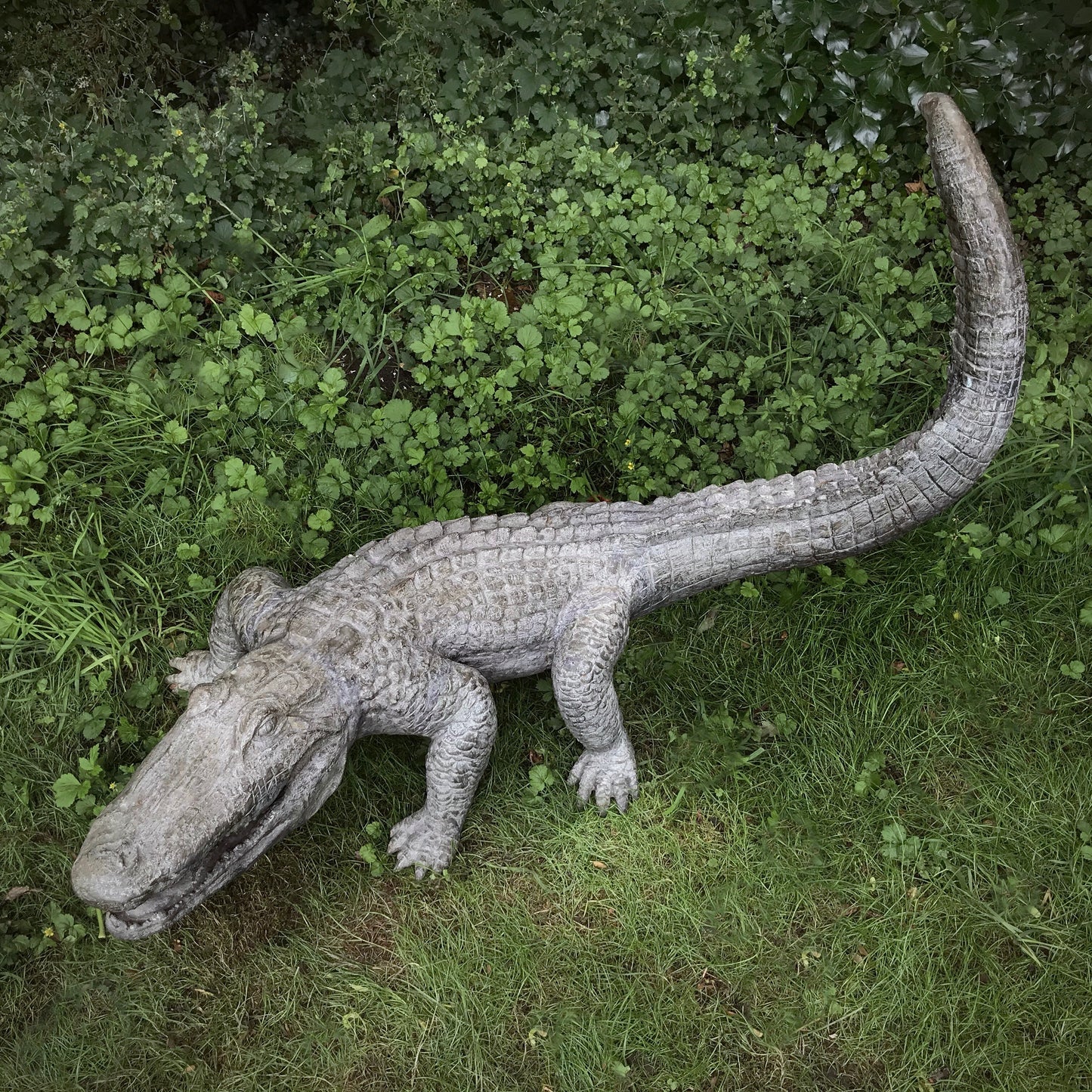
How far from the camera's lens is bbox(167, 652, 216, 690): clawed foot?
3.91 m

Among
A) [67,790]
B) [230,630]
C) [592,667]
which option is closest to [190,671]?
[230,630]

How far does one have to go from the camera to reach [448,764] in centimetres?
350

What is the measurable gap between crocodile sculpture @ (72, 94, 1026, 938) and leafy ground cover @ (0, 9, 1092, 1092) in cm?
48

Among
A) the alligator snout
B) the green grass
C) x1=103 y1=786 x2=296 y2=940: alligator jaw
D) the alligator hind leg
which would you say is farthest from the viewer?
the green grass

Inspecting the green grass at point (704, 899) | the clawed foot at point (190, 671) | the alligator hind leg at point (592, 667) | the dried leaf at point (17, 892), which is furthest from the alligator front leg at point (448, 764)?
the dried leaf at point (17, 892)

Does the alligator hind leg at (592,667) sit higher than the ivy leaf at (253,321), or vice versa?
the ivy leaf at (253,321)

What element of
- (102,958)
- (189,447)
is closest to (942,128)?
(189,447)

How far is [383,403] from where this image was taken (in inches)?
170

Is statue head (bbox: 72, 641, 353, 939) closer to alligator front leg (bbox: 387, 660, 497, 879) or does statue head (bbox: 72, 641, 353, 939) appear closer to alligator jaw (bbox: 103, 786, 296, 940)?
alligator jaw (bbox: 103, 786, 296, 940)

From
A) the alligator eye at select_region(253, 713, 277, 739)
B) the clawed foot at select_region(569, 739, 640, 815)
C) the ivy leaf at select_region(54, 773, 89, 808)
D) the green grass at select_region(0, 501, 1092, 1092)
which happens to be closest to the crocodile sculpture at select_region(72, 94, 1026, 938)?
the alligator eye at select_region(253, 713, 277, 739)

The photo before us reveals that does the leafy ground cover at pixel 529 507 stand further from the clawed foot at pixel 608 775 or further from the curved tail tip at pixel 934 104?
the curved tail tip at pixel 934 104

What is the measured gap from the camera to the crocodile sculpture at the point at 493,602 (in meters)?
2.99

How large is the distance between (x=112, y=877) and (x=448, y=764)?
123 cm

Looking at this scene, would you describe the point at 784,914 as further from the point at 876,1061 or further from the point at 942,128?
the point at 942,128
